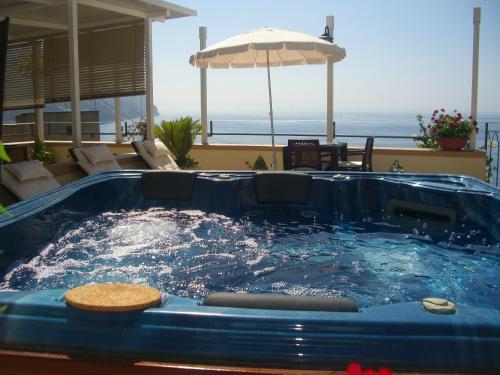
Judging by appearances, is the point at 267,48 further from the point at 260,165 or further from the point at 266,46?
the point at 260,165

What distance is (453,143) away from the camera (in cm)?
707

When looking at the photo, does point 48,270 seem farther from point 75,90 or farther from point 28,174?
point 75,90

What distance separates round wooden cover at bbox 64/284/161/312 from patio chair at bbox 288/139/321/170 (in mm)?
4750

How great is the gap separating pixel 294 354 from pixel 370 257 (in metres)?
2.38

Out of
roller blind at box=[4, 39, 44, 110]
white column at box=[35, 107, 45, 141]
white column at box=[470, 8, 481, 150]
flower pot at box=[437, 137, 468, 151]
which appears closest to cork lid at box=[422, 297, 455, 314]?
flower pot at box=[437, 137, 468, 151]

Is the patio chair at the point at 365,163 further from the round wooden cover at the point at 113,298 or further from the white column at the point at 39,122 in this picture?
the white column at the point at 39,122

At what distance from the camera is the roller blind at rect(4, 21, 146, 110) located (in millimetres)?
8297

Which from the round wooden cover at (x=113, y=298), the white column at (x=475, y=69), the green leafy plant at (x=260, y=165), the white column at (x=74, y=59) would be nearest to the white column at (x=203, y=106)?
the green leafy plant at (x=260, y=165)

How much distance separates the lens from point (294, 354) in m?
1.55

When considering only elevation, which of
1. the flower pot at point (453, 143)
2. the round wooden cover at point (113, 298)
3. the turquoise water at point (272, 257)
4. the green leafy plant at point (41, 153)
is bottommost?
the turquoise water at point (272, 257)

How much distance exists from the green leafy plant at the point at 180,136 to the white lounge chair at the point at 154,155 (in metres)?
0.47

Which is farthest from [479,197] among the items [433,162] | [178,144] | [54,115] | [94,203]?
[54,115]

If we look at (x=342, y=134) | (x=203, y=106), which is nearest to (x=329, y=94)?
(x=342, y=134)

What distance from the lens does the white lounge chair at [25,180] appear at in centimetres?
497
